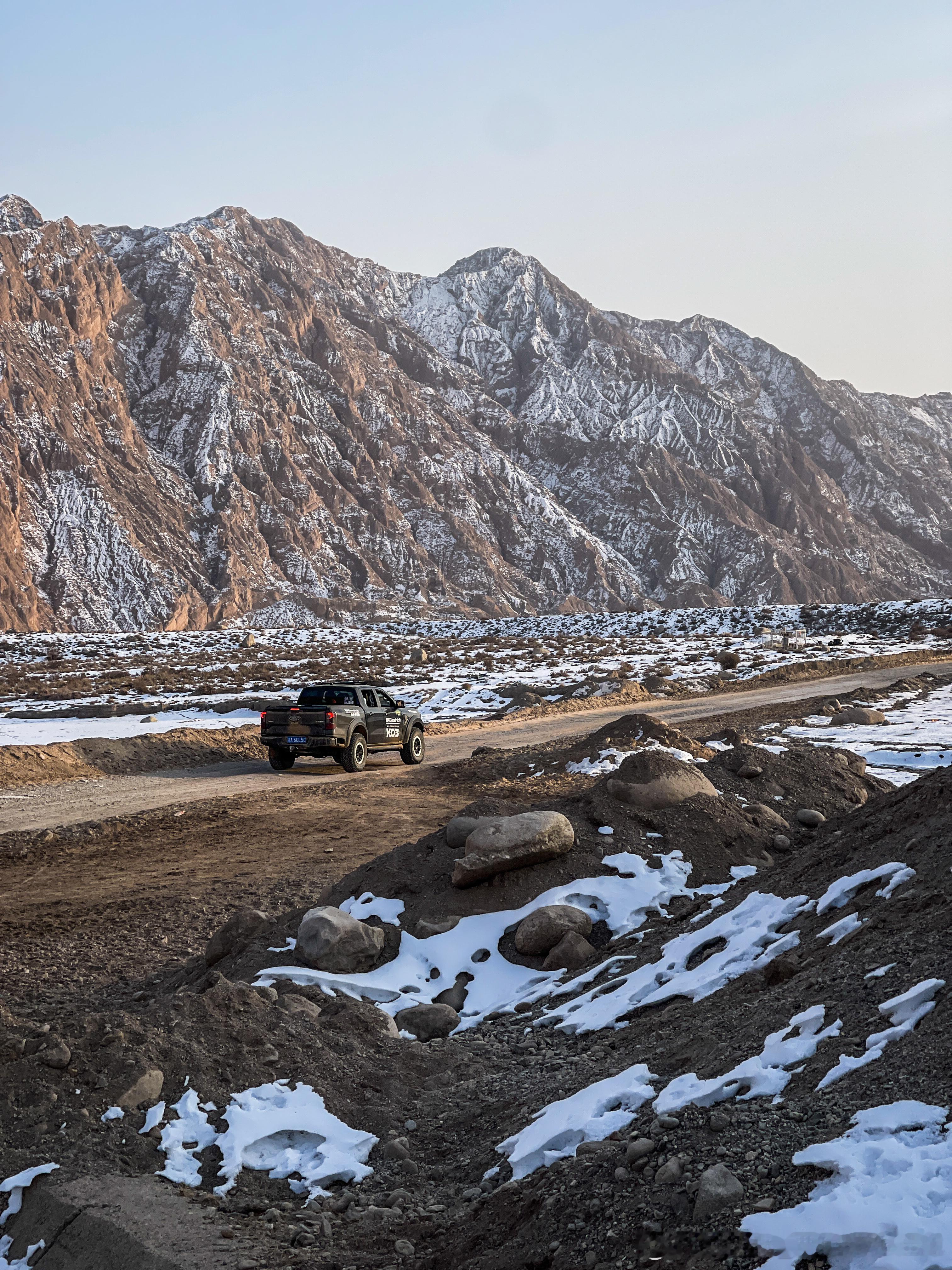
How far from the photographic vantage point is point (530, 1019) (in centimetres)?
722

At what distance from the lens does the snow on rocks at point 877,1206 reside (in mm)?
3078

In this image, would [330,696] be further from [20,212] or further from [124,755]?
[20,212]

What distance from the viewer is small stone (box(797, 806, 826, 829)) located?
12133 mm

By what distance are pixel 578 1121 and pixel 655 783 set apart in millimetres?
6963

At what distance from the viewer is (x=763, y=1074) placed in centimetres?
452

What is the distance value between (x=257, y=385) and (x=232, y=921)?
128 metres

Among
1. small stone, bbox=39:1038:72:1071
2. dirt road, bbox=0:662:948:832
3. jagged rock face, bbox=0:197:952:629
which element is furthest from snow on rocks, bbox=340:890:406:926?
jagged rock face, bbox=0:197:952:629

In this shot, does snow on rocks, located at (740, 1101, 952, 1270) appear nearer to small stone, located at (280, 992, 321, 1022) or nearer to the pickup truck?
small stone, located at (280, 992, 321, 1022)

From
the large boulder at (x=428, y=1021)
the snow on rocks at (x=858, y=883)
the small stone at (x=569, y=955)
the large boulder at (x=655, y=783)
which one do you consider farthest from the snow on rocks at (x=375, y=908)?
the snow on rocks at (x=858, y=883)

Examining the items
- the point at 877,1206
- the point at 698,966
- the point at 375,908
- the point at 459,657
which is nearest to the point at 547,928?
the point at 375,908

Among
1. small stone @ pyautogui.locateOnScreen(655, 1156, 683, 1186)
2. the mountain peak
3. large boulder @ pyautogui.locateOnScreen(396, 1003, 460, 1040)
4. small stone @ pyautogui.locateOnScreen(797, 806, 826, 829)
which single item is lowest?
small stone @ pyautogui.locateOnScreen(797, 806, 826, 829)

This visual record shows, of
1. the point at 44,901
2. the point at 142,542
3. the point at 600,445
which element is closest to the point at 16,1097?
the point at 44,901

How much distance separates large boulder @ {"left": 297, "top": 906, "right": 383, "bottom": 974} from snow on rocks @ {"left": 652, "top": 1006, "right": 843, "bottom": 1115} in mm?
3879

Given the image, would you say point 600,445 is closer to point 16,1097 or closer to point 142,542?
point 142,542
